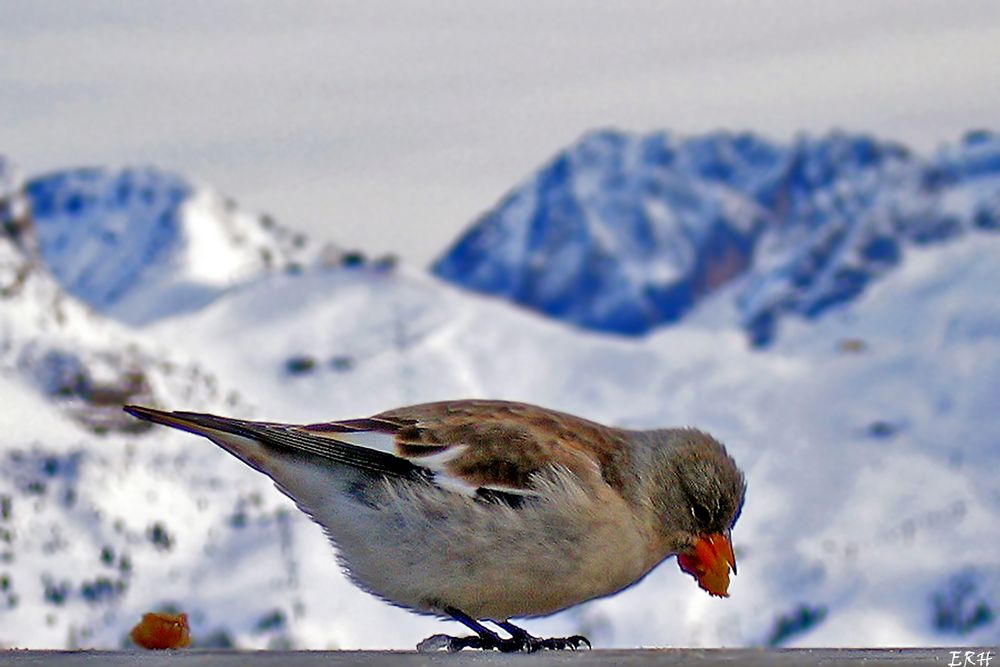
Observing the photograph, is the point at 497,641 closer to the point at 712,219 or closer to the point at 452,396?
the point at 452,396

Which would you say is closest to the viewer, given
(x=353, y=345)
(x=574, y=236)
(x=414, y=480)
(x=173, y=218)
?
(x=414, y=480)

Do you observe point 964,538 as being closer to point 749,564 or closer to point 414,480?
point 749,564

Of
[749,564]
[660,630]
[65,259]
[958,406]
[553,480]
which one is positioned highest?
[65,259]

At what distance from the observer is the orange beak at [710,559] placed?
3311 mm

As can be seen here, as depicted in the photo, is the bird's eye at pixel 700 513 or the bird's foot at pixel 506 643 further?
the bird's eye at pixel 700 513

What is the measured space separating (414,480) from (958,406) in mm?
64683

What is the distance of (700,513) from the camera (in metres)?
3.36

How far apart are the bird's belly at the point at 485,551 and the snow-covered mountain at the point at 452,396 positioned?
0.53 m

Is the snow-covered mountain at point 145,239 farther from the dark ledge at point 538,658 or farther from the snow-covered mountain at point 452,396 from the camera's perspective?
the dark ledge at point 538,658

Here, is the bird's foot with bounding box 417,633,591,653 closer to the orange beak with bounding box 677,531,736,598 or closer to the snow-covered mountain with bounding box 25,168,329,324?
the orange beak with bounding box 677,531,736,598

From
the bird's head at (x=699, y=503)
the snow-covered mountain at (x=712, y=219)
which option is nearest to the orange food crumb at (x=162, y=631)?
the bird's head at (x=699, y=503)

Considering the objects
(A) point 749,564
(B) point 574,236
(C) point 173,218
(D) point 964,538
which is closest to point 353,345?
(A) point 749,564

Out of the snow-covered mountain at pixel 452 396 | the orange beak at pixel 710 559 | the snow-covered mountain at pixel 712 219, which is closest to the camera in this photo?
the orange beak at pixel 710 559

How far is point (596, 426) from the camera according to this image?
11.4 ft
